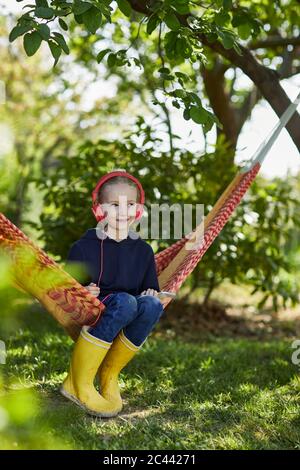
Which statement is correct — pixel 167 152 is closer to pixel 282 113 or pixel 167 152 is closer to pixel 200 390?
pixel 282 113

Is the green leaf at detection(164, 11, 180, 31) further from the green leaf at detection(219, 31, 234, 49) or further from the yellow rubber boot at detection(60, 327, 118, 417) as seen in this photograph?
the yellow rubber boot at detection(60, 327, 118, 417)

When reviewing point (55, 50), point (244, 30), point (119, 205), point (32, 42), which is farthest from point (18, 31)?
point (244, 30)

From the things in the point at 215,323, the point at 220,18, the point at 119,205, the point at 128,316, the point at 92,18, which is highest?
the point at 220,18

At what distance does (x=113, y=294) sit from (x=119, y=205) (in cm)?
36

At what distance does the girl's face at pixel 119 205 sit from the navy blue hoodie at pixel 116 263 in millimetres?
68

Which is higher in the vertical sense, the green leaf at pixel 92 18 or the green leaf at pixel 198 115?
the green leaf at pixel 92 18

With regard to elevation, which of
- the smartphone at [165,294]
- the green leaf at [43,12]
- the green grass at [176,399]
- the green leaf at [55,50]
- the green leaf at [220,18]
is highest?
the green leaf at [220,18]

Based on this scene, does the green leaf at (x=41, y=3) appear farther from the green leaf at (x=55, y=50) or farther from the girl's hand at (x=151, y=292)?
the girl's hand at (x=151, y=292)

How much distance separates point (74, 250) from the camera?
7.72 ft

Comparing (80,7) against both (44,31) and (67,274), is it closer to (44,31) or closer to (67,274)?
(44,31)

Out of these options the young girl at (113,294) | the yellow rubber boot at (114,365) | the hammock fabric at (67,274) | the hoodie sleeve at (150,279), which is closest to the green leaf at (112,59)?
the young girl at (113,294)

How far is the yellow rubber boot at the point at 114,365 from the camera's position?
7.45 feet

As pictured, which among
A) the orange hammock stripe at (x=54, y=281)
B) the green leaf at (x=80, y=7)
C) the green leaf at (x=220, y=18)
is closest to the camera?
the orange hammock stripe at (x=54, y=281)

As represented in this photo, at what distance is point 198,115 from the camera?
94.7 inches
